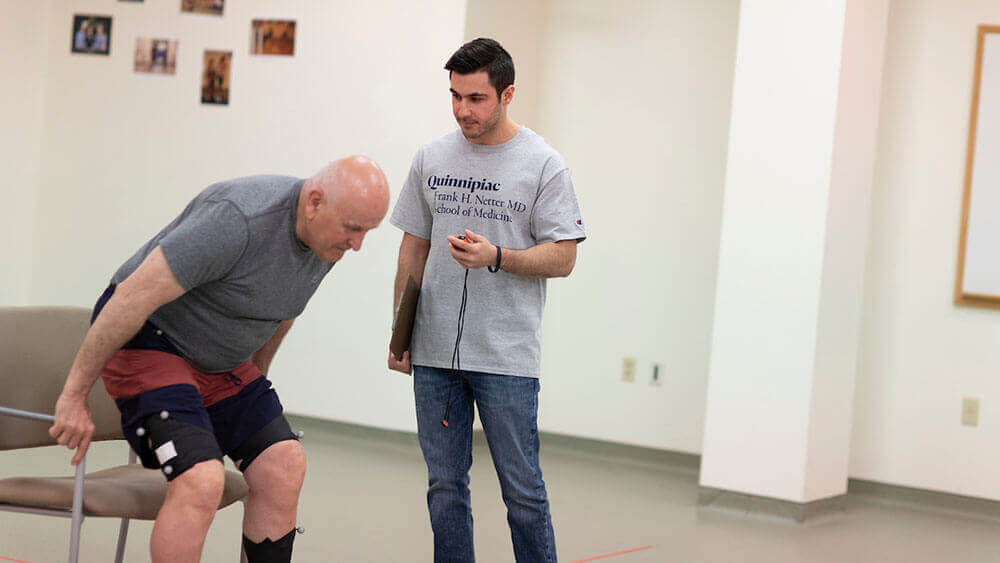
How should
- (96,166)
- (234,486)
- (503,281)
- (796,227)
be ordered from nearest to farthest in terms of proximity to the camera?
(234,486) → (503,281) → (796,227) → (96,166)

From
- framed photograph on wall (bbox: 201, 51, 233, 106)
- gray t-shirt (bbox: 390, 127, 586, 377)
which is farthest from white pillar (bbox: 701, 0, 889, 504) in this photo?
framed photograph on wall (bbox: 201, 51, 233, 106)

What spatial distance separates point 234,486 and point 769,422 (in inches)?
108

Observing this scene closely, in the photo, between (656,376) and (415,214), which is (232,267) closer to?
(415,214)

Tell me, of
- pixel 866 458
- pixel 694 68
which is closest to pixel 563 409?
pixel 866 458

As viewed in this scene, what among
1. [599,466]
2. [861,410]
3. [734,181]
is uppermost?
[734,181]

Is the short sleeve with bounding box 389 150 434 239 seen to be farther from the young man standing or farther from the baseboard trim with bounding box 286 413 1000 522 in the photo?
the baseboard trim with bounding box 286 413 1000 522

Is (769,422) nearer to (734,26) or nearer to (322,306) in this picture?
(734,26)

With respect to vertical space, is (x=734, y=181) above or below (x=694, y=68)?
below

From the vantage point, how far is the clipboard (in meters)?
2.39

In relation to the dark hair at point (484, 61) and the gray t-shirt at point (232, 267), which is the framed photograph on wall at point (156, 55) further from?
the gray t-shirt at point (232, 267)

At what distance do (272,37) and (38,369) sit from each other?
141 inches

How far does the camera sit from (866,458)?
4844mm

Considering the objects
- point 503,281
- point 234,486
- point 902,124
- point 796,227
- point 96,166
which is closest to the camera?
point 234,486

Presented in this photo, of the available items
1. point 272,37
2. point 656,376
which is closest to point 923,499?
point 656,376
